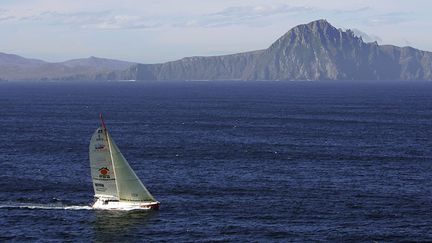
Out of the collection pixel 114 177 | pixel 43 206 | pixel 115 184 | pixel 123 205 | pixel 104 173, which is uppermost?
pixel 104 173

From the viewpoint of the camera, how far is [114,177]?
9738 centimetres

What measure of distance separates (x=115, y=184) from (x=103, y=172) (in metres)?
2.20

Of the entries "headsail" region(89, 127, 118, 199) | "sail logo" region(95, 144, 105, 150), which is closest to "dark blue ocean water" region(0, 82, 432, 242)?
"headsail" region(89, 127, 118, 199)

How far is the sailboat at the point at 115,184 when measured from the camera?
96688mm

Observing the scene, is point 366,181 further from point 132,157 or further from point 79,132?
point 79,132

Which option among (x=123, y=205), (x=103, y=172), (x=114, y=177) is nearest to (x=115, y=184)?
(x=114, y=177)

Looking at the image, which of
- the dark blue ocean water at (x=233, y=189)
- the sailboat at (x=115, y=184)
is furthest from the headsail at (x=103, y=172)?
the dark blue ocean water at (x=233, y=189)

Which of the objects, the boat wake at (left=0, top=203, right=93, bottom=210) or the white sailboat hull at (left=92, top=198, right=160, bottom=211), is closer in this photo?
the white sailboat hull at (left=92, top=198, right=160, bottom=211)

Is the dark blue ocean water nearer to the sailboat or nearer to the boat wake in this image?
the boat wake

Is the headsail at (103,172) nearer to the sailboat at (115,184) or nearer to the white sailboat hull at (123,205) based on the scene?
the sailboat at (115,184)

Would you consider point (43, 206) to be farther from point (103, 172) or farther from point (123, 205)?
point (123, 205)

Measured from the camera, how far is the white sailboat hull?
3792 inches

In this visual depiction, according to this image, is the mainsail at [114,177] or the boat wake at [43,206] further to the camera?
the mainsail at [114,177]

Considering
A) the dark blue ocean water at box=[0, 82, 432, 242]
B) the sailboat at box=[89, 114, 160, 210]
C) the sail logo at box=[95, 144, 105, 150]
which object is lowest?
the dark blue ocean water at box=[0, 82, 432, 242]
